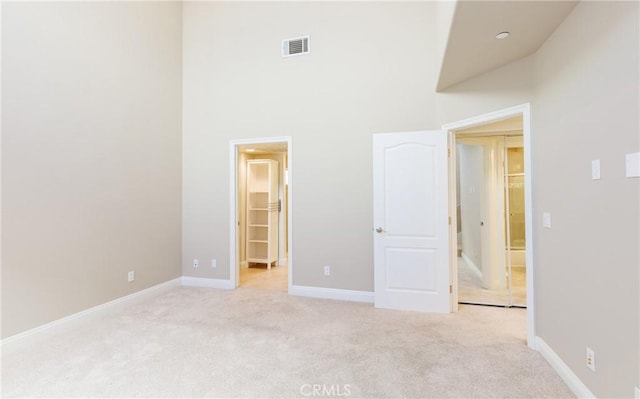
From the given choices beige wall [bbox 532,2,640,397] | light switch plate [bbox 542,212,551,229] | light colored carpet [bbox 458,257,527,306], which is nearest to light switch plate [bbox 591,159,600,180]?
beige wall [bbox 532,2,640,397]

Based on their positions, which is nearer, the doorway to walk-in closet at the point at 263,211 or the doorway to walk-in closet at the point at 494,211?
the doorway to walk-in closet at the point at 494,211

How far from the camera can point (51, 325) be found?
9.59 ft

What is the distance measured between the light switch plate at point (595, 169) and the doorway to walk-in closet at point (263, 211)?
442 centimetres

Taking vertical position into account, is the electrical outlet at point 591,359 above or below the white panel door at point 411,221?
below

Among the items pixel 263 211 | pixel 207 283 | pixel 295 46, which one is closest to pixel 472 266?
pixel 263 211

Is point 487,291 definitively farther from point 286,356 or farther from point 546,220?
point 286,356

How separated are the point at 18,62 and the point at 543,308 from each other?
4.93 m

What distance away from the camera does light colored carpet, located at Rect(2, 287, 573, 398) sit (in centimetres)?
210

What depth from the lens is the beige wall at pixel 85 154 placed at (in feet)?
8.84

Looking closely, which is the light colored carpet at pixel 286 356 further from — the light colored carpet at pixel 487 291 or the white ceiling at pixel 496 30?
the white ceiling at pixel 496 30

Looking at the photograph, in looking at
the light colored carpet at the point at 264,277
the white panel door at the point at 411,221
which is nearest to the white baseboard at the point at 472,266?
the white panel door at the point at 411,221

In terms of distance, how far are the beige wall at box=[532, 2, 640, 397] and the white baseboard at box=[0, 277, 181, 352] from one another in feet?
14.1

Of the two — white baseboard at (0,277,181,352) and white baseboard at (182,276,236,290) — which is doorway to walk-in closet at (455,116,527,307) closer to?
white baseboard at (182,276,236,290)

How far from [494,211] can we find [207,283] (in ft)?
13.7
